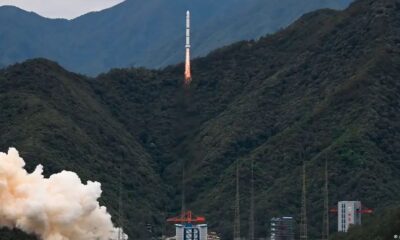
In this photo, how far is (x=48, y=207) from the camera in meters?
160

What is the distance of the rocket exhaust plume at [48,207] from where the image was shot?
158 metres

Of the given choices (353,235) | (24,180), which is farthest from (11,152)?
(353,235)

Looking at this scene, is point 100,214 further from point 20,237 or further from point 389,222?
point 389,222

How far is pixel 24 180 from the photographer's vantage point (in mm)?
162625

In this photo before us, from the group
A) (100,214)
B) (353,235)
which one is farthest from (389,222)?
(100,214)

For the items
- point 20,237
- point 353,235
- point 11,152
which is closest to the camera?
point 20,237

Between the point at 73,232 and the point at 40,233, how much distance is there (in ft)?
11.5

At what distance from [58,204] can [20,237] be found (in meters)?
5.42

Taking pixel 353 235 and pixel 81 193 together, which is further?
pixel 353 235

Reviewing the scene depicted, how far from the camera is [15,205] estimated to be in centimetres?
15912

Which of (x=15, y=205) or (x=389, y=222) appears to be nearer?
(x=15, y=205)

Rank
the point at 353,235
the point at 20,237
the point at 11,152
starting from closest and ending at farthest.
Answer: the point at 20,237
the point at 11,152
the point at 353,235

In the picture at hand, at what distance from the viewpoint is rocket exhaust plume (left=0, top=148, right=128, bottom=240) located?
158500 mm

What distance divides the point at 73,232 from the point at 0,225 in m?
6.77
